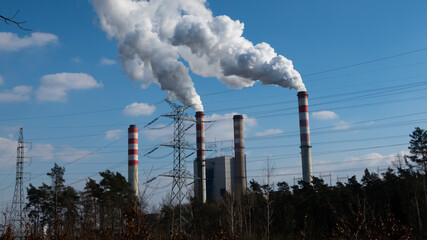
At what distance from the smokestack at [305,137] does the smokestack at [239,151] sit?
34.2 ft

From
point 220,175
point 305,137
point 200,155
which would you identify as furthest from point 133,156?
point 305,137

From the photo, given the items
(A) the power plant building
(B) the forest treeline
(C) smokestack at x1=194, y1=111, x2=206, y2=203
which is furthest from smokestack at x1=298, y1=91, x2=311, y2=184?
(A) the power plant building

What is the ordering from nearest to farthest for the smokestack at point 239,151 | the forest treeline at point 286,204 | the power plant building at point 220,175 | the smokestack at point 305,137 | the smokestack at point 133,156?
the forest treeline at point 286,204 → the smokestack at point 305,137 → the smokestack at point 133,156 → the smokestack at point 239,151 → the power plant building at point 220,175

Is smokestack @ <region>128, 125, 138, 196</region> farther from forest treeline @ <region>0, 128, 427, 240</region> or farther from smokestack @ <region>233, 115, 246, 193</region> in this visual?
smokestack @ <region>233, 115, 246, 193</region>

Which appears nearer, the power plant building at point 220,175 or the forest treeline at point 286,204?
the forest treeline at point 286,204

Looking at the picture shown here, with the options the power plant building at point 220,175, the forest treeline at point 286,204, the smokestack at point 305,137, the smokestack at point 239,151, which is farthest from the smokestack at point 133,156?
the smokestack at point 305,137

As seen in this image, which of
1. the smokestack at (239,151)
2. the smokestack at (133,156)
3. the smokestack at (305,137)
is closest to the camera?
the smokestack at (305,137)

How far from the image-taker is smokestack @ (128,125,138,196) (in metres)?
46.2

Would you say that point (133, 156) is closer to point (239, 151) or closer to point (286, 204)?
point (239, 151)

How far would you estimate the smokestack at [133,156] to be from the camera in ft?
152

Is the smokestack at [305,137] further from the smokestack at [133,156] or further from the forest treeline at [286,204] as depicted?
the smokestack at [133,156]

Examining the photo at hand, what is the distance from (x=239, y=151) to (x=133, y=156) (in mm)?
12752

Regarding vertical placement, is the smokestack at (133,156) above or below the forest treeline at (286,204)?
above

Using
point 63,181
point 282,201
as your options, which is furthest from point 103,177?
point 282,201
